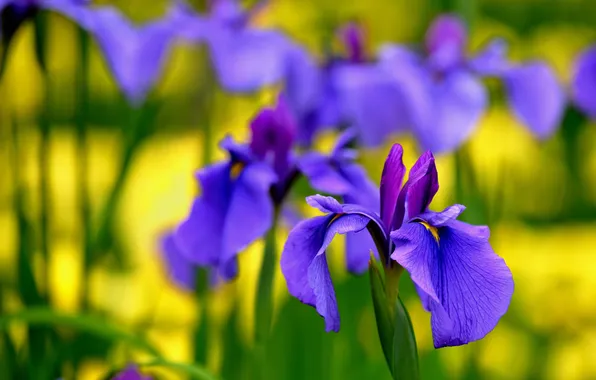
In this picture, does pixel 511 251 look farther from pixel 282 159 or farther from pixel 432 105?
pixel 282 159

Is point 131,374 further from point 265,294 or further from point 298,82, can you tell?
point 298,82

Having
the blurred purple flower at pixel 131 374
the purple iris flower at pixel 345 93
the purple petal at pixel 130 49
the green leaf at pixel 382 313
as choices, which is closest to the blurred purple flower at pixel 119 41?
the purple petal at pixel 130 49

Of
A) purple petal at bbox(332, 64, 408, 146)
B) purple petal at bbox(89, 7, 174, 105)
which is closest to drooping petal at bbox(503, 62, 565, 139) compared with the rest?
purple petal at bbox(332, 64, 408, 146)

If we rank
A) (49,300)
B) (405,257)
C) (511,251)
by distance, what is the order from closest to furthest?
(405,257)
(49,300)
(511,251)

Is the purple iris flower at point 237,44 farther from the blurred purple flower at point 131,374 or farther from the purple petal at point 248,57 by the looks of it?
the blurred purple flower at point 131,374

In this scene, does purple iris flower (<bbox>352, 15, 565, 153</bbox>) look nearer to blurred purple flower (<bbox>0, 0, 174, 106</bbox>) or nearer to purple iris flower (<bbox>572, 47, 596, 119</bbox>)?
purple iris flower (<bbox>572, 47, 596, 119</bbox>)

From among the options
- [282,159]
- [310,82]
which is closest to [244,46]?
[310,82]

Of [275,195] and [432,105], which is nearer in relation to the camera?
[275,195]

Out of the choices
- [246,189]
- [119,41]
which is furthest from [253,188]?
[119,41]
